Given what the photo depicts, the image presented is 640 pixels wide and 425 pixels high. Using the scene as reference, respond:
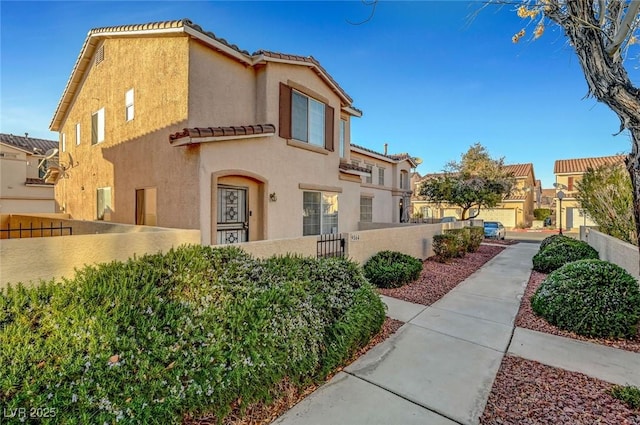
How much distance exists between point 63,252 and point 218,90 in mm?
6641

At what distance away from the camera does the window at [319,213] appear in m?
11.3

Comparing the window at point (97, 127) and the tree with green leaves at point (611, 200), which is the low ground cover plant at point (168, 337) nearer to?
the tree with green leaves at point (611, 200)

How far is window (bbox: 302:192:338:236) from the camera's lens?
1130 cm

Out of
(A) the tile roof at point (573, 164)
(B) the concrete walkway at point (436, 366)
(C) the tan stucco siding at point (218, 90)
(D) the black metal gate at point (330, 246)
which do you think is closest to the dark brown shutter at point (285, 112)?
(C) the tan stucco siding at point (218, 90)

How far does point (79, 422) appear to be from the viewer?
2291mm

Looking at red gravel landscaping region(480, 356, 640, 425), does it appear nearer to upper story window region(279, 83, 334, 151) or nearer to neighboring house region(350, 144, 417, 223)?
upper story window region(279, 83, 334, 151)

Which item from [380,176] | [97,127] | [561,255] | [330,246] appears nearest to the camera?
[330,246]

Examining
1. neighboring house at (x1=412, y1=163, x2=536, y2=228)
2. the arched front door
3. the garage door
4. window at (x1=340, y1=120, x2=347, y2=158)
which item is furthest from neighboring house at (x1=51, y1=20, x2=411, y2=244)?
the garage door

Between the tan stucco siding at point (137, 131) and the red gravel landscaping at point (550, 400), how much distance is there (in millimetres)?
7367

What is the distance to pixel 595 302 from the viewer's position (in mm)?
5660

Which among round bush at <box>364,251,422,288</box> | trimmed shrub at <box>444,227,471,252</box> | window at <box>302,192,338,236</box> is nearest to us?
round bush at <box>364,251,422,288</box>

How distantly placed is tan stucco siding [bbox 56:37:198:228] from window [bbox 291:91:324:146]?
376 cm

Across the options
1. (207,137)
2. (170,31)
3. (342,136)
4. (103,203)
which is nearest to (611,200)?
(342,136)

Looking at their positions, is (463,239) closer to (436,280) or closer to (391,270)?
(436,280)
